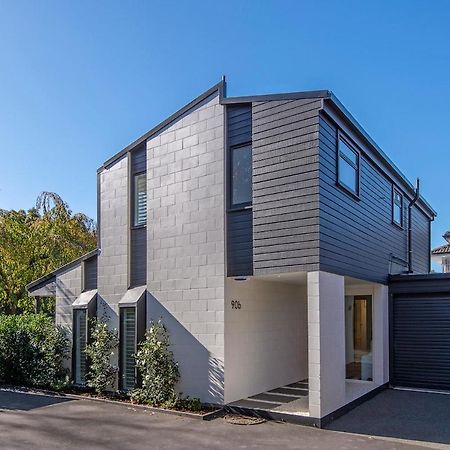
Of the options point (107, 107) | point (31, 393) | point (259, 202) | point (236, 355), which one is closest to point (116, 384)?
point (31, 393)

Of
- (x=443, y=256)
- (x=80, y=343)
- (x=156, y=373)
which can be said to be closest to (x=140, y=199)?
(x=80, y=343)

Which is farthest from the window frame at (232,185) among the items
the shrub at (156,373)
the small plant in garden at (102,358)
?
the small plant in garden at (102,358)

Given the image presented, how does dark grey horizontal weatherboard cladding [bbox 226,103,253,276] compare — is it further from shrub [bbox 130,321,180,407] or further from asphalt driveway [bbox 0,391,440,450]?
asphalt driveway [bbox 0,391,440,450]

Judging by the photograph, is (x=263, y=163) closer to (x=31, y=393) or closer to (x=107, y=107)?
(x=107, y=107)

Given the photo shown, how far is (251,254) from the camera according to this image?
883cm

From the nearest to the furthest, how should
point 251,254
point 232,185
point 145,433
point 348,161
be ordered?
point 145,433 → point 251,254 → point 232,185 → point 348,161

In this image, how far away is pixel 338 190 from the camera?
8.98 m

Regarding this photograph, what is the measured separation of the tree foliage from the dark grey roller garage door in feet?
45.9

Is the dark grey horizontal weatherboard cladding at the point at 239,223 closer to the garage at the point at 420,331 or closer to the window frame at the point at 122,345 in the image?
the window frame at the point at 122,345

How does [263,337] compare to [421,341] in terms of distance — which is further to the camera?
[421,341]

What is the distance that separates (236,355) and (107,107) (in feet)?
25.1

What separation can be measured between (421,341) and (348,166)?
496 centimetres

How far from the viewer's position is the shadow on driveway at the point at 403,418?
755cm

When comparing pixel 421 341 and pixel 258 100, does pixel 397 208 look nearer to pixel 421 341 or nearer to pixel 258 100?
pixel 421 341
